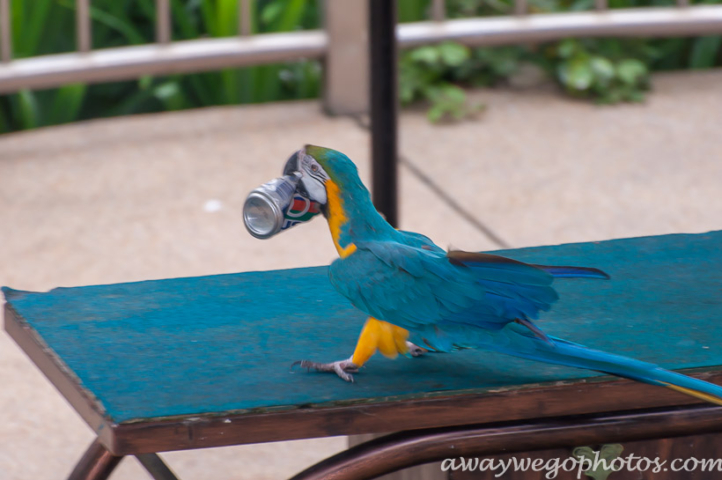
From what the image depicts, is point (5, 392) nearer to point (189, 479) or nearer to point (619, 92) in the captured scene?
point (189, 479)

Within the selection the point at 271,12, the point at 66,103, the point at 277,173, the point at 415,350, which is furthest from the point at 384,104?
the point at 66,103

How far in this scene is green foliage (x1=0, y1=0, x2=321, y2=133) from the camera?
397 centimetres

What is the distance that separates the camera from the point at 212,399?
4.23ft

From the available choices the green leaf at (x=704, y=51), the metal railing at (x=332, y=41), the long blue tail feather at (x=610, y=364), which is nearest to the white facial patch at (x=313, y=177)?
the long blue tail feather at (x=610, y=364)

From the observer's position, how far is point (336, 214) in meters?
1.32

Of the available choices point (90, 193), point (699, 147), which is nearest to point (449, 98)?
point (699, 147)

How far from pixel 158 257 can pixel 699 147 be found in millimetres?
2021

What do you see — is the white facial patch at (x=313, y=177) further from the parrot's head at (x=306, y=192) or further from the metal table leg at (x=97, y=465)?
the metal table leg at (x=97, y=465)

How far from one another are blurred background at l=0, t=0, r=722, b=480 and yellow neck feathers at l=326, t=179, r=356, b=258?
169 centimetres

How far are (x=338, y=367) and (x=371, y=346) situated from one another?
0.05 metres

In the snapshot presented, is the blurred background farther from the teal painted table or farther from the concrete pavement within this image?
the teal painted table

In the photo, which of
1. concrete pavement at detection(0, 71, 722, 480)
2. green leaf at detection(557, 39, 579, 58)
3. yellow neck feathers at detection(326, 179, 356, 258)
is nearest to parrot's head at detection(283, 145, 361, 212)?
yellow neck feathers at detection(326, 179, 356, 258)

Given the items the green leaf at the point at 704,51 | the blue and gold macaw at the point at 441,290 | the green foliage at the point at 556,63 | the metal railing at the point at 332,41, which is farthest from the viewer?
the green leaf at the point at 704,51

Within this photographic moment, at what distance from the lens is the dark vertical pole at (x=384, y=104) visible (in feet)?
7.34
